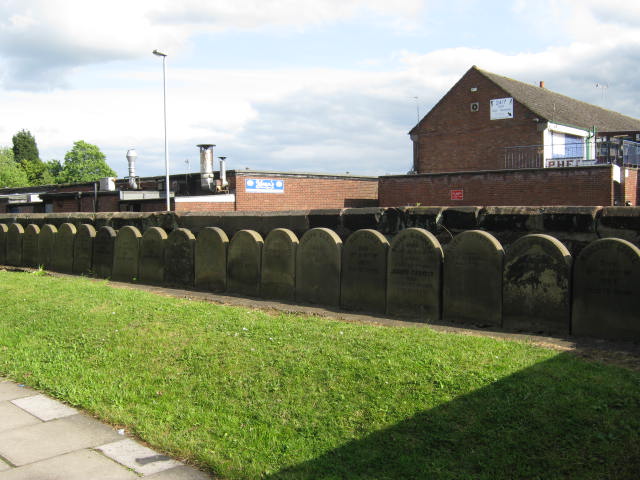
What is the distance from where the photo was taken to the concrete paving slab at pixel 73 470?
13.9ft

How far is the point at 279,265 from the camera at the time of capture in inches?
403

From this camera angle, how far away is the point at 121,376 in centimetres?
629

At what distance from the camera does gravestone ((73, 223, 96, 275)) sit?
14.7 meters

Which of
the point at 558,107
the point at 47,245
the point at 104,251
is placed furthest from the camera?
the point at 558,107

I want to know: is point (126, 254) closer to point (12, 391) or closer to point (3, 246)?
point (3, 246)

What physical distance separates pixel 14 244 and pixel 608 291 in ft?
52.6

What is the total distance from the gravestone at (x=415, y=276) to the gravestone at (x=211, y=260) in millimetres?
3865

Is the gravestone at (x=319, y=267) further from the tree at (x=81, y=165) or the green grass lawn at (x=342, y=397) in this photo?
the tree at (x=81, y=165)

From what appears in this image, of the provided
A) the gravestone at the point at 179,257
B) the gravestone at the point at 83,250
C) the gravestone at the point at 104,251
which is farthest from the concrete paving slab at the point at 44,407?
the gravestone at the point at 83,250

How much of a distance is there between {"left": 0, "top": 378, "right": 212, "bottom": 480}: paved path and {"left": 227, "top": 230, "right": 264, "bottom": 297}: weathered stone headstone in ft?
16.9

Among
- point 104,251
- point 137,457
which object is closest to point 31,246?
point 104,251

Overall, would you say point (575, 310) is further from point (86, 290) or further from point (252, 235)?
point (86, 290)

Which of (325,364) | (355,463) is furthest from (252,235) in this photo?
(355,463)

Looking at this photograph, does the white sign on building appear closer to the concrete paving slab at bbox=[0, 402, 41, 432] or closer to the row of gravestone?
the row of gravestone
